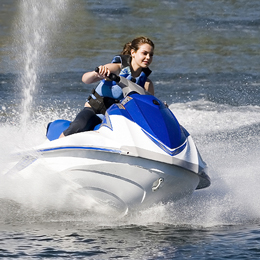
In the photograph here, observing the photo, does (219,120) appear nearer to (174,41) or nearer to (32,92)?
(32,92)

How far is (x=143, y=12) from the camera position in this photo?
851 inches

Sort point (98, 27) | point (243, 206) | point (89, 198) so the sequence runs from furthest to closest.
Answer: point (98, 27) < point (243, 206) < point (89, 198)

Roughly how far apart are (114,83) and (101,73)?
Answer: 0.37 m

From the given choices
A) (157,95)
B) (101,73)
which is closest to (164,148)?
(101,73)

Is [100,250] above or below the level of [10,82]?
below

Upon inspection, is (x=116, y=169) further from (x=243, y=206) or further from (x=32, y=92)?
(x=32, y=92)

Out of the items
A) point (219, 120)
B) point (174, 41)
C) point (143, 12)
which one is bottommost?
point (219, 120)

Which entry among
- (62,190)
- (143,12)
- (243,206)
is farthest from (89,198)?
(143,12)

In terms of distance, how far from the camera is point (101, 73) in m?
4.90

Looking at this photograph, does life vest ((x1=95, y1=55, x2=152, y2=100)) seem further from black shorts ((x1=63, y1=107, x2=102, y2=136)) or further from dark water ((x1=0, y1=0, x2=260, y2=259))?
dark water ((x1=0, y1=0, x2=260, y2=259))

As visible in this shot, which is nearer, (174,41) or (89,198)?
(89,198)

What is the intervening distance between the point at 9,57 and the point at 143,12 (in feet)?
22.3

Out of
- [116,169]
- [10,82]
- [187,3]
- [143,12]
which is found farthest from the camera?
[187,3]

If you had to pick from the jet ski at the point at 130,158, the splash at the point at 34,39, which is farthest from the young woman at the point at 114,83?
the splash at the point at 34,39
